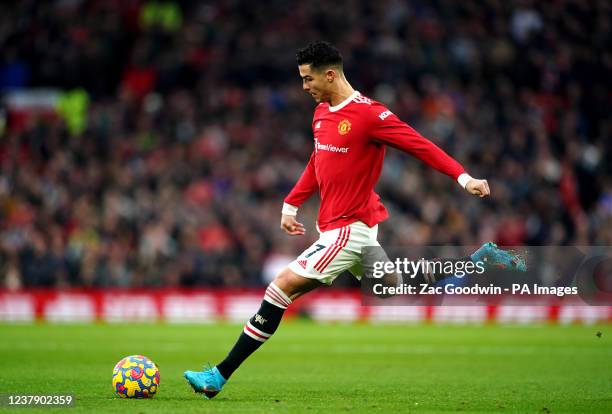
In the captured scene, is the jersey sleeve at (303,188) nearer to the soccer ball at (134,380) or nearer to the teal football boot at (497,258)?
the teal football boot at (497,258)

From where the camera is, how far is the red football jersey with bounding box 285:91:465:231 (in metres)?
7.96

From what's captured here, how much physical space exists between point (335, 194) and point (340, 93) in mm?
806

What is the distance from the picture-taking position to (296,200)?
28.5ft

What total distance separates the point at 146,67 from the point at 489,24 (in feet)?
28.5

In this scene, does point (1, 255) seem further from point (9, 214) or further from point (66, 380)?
point (66, 380)

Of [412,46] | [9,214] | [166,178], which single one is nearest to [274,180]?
[166,178]

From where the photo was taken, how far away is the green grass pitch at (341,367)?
26.6 feet

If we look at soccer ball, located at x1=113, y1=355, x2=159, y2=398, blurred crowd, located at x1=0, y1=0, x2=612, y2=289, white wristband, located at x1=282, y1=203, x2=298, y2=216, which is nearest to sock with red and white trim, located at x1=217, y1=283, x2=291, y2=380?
soccer ball, located at x1=113, y1=355, x2=159, y2=398

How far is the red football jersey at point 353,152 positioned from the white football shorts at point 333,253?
8cm

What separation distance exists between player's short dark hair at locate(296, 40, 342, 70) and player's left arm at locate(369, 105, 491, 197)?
1.62 feet

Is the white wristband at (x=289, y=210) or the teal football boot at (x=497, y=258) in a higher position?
the white wristband at (x=289, y=210)

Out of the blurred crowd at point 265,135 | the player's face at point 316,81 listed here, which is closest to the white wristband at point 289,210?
the player's face at point 316,81

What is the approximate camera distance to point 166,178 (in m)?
23.0

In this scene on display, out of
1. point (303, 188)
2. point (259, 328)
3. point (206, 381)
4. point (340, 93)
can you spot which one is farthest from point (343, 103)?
point (206, 381)
